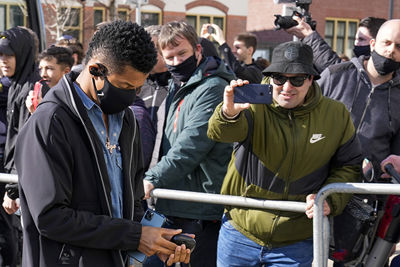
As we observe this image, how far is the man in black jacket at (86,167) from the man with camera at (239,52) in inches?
156

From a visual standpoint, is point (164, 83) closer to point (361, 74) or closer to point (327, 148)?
point (361, 74)

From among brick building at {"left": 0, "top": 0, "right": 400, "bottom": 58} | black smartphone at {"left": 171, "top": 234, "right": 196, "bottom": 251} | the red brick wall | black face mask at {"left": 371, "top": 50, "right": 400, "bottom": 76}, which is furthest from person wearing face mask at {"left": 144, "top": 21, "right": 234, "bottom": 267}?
the red brick wall

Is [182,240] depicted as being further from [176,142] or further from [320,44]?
[320,44]

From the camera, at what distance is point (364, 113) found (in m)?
4.21

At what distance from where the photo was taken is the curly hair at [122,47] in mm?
2449

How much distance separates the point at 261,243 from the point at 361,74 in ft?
4.90

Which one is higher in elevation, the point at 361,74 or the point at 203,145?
the point at 361,74

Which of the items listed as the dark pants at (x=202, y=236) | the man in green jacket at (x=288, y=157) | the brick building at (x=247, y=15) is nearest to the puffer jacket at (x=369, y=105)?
the man in green jacket at (x=288, y=157)

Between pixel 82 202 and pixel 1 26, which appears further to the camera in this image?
pixel 1 26

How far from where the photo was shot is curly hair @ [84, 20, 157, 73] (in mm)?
2449

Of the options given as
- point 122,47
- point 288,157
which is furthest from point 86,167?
point 288,157

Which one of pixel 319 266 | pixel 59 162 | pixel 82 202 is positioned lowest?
pixel 319 266

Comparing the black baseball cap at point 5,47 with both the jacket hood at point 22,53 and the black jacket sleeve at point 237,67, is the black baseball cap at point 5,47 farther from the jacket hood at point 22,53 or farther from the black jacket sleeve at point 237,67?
the black jacket sleeve at point 237,67

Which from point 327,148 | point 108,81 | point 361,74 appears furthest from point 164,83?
point 108,81
